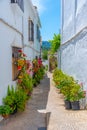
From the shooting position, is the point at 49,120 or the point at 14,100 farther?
the point at 14,100

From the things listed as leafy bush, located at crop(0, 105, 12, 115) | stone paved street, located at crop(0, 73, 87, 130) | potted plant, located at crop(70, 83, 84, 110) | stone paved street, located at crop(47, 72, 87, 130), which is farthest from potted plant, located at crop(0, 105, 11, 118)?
potted plant, located at crop(70, 83, 84, 110)

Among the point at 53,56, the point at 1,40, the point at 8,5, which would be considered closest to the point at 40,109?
the point at 1,40

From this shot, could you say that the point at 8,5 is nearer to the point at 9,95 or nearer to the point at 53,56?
the point at 9,95

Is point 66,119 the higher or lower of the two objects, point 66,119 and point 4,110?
the lower

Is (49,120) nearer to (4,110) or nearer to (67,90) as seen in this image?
(4,110)

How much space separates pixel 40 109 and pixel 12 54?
247 centimetres

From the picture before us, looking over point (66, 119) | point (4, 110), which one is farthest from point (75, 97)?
point (4, 110)

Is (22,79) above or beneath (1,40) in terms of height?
beneath

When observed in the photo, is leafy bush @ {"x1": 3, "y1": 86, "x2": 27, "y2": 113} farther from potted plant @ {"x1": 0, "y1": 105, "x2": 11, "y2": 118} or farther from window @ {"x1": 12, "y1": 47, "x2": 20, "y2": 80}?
window @ {"x1": 12, "y1": 47, "x2": 20, "y2": 80}

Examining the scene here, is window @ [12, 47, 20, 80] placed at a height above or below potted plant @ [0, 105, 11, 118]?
above

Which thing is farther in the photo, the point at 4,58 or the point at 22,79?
the point at 22,79

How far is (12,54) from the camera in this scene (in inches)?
383

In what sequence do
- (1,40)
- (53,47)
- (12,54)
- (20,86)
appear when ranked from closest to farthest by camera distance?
(1,40) → (12,54) → (20,86) → (53,47)

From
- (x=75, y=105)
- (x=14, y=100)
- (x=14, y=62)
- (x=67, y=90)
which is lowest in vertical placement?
(x=75, y=105)
